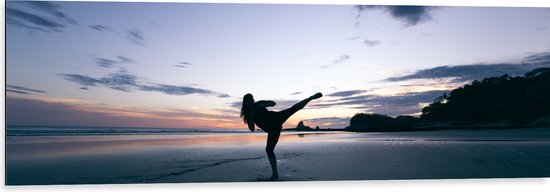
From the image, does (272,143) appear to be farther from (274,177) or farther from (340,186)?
(340,186)

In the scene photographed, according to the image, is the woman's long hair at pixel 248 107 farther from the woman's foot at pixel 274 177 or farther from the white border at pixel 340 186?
the white border at pixel 340 186

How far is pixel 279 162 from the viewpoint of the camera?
18.6ft

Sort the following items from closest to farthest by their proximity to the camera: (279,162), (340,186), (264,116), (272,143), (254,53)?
(272,143), (264,116), (340,186), (279,162), (254,53)

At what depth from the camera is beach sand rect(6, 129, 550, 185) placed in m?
4.87

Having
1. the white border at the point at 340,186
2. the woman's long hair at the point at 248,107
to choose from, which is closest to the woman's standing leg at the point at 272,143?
the woman's long hair at the point at 248,107

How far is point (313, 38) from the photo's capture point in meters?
5.95

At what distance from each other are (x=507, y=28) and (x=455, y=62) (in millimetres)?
944

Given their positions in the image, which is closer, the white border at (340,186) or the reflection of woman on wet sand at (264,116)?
the reflection of woman on wet sand at (264,116)

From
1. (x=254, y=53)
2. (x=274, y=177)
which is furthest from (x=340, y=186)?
(x=254, y=53)

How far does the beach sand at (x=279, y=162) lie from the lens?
487 centimetres

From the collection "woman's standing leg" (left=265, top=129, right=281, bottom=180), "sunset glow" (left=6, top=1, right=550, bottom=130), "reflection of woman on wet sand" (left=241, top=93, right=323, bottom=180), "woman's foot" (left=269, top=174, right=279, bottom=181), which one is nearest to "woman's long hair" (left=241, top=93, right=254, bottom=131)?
"reflection of woman on wet sand" (left=241, top=93, right=323, bottom=180)

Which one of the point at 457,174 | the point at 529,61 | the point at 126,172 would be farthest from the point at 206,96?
the point at 529,61

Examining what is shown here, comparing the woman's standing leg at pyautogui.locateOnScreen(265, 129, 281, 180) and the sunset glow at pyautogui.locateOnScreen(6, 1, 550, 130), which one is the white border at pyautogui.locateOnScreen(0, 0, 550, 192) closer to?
the woman's standing leg at pyautogui.locateOnScreen(265, 129, 281, 180)

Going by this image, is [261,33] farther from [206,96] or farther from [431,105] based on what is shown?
[431,105]
